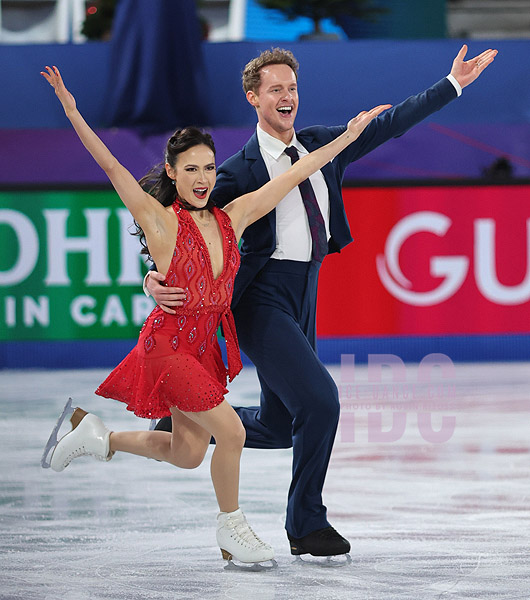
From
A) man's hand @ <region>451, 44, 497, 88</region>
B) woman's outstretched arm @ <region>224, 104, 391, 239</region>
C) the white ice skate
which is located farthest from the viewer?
man's hand @ <region>451, 44, 497, 88</region>

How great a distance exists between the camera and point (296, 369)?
3.18m

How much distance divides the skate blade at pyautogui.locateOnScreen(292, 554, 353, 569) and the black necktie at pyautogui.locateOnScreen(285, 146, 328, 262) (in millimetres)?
913

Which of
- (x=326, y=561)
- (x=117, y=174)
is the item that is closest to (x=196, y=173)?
(x=117, y=174)

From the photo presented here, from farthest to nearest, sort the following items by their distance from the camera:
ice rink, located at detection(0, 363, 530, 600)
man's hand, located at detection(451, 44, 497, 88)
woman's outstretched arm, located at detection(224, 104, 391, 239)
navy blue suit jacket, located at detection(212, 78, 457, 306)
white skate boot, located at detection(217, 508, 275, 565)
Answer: man's hand, located at detection(451, 44, 497, 88) → navy blue suit jacket, located at detection(212, 78, 457, 306) → woman's outstretched arm, located at detection(224, 104, 391, 239) → white skate boot, located at detection(217, 508, 275, 565) → ice rink, located at detection(0, 363, 530, 600)

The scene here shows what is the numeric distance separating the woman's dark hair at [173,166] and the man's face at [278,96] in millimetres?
237

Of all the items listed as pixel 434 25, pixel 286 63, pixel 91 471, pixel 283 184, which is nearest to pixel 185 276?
pixel 283 184

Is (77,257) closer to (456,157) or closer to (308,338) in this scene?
(456,157)

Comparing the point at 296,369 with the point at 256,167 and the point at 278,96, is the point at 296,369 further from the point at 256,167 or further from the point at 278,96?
the point at 278,96

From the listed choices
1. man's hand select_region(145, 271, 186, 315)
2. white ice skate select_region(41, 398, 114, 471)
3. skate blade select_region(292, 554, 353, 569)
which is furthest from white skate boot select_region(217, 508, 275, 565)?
man's hand select_region(145, 271, 186, 315)

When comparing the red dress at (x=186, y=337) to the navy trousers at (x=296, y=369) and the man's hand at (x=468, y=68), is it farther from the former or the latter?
the man's hand at (x=468, y=68)

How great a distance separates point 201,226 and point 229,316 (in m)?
0.29

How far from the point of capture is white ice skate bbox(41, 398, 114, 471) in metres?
3.47

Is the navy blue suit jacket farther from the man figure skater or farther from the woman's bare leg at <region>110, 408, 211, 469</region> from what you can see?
the woman's bare leg at <region>110, 408, 211, 469</region>

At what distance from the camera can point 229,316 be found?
10.8 ft
